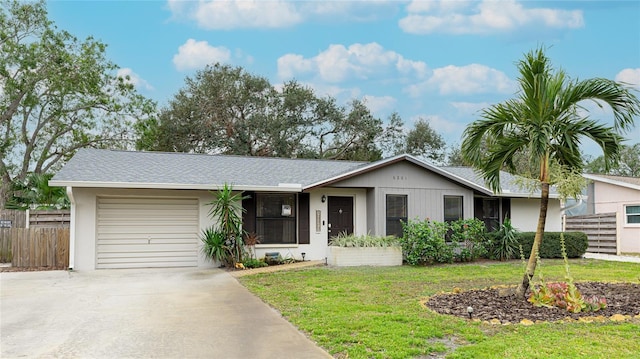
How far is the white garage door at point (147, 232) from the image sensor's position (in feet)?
42.5

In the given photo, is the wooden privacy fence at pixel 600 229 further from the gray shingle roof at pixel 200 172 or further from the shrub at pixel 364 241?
the shrub at pixel 364 241

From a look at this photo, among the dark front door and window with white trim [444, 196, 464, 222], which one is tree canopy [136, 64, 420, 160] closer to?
the dark front door

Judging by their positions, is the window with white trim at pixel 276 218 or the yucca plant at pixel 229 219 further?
the window with white trim at pixel 276 218

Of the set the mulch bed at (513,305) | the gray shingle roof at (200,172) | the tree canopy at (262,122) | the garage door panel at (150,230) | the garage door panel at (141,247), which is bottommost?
the mulch bed at (513,305)

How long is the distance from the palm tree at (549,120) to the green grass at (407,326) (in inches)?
74.3

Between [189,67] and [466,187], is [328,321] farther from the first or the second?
[189,67]

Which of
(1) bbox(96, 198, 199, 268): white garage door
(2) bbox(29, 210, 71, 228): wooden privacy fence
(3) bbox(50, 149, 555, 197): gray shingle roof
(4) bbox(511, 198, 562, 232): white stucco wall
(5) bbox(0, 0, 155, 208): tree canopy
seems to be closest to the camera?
(3) bbox(50, 149, 555, 197): gray shingle roof

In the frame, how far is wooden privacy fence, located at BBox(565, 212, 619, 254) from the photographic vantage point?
18.2 meters

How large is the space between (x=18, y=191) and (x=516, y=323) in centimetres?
1900

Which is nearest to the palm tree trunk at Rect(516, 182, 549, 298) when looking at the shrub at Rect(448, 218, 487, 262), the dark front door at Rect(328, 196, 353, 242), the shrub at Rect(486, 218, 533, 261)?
the shrub at Rect(448, 218, 487, 262)

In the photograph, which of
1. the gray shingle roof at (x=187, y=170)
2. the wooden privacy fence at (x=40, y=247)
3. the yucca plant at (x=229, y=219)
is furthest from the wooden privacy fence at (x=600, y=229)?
the wooden privacy fence at (x=40, y=247)

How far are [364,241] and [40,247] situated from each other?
851cm

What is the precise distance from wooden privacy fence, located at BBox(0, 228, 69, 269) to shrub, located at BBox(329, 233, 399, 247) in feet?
23.2

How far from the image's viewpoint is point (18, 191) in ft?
62.2
